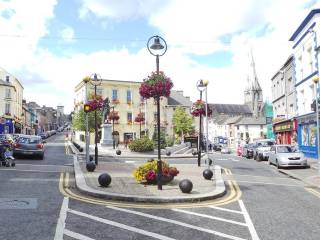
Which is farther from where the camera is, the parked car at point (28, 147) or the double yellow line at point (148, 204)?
the parked car at point (28, 147)

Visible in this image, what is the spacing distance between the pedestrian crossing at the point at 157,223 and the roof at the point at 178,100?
75017 mm

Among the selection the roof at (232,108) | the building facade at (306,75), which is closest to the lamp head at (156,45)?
the building facade at (306,75)

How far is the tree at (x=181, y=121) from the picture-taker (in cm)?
7988

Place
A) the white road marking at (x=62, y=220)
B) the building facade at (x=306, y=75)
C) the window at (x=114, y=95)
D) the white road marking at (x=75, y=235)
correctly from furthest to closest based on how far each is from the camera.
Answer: the window at (x=114, y=95) → the building facade at (x=306, y=75) → the white road marking at (x=62, y=220) → the white road marking at (x=75, y=235)

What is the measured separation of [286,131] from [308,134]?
9343 millimetres

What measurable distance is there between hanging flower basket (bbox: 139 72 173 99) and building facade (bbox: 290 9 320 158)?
1956cm

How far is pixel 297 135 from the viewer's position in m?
37.9

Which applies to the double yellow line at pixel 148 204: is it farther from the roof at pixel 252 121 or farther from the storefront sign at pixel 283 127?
the roof at pixel 252 121

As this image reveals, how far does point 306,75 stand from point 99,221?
29619mm

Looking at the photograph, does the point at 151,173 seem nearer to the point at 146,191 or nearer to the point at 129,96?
the point at 146,191

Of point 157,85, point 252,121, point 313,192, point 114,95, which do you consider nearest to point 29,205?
point 157,85

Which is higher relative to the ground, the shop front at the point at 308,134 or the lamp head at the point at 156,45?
the lamp head at the point at 156,45

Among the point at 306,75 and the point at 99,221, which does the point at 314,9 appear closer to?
the point at 306,75

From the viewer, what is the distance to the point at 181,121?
7994 centimetres
